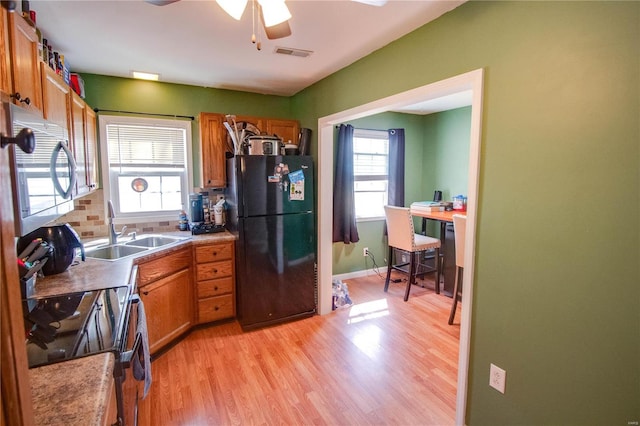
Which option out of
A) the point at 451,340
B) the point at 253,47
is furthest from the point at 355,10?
the point at 451,340

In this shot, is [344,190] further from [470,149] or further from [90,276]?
[90,276]

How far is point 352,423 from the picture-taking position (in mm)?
1878

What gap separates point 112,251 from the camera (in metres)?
2.62

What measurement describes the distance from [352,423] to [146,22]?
2712 mm

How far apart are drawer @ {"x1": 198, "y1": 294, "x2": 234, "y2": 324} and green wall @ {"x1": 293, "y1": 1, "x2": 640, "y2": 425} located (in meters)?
2.14

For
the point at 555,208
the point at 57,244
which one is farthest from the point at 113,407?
the point at 555,208

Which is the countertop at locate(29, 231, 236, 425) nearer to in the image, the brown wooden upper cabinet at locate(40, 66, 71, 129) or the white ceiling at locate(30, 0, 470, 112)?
the brown wooden upper cabinet at locate(40, 66, 71, 129)

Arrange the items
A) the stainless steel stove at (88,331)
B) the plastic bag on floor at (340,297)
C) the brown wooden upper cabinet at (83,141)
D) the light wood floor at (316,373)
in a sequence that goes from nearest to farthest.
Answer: the stainless steel stove at (88,331) → the light wood floor at (316,373) → the brown wooden upper cabinet at (83,141) → the plastic bag on floor at (340,297)

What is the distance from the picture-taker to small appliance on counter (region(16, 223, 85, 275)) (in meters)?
1.83

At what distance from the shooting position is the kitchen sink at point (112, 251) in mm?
2488

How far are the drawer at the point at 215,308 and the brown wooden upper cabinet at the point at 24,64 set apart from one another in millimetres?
1995

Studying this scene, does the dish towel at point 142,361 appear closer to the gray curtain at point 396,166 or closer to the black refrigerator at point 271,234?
the black refrigerator at point 271,234

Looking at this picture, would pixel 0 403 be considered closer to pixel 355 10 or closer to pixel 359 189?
pixel 355 10

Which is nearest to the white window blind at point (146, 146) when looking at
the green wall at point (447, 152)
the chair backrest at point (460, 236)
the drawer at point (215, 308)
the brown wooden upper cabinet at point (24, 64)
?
the drawer at point (215, 308)
